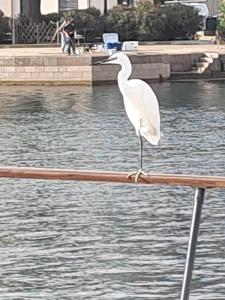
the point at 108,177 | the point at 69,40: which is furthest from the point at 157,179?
the point at 69,40

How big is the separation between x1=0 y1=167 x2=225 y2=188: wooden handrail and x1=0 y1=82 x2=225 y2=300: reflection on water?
5304 mm

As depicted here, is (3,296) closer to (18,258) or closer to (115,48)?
(18,258)

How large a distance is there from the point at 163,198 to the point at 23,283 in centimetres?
486

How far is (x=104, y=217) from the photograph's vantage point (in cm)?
1417

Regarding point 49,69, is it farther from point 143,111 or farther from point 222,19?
point 143,111

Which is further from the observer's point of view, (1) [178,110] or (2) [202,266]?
(1) [178,110]

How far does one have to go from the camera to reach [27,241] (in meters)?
12.8

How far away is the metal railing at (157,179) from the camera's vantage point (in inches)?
197

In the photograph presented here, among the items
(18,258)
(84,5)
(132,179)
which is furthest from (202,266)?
(84,5)

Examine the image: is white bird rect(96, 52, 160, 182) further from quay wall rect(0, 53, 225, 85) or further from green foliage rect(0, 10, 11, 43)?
green foliage rect(0, 10, 11, 43)

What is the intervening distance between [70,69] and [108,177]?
30.9 m

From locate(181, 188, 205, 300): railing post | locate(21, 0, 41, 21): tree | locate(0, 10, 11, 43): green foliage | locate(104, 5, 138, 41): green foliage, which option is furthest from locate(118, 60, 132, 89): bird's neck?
locate(21, 0, 41, 21): tree

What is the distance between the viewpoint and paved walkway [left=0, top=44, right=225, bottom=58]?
3778 centimetres

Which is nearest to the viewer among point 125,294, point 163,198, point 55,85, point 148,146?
point 125,294
